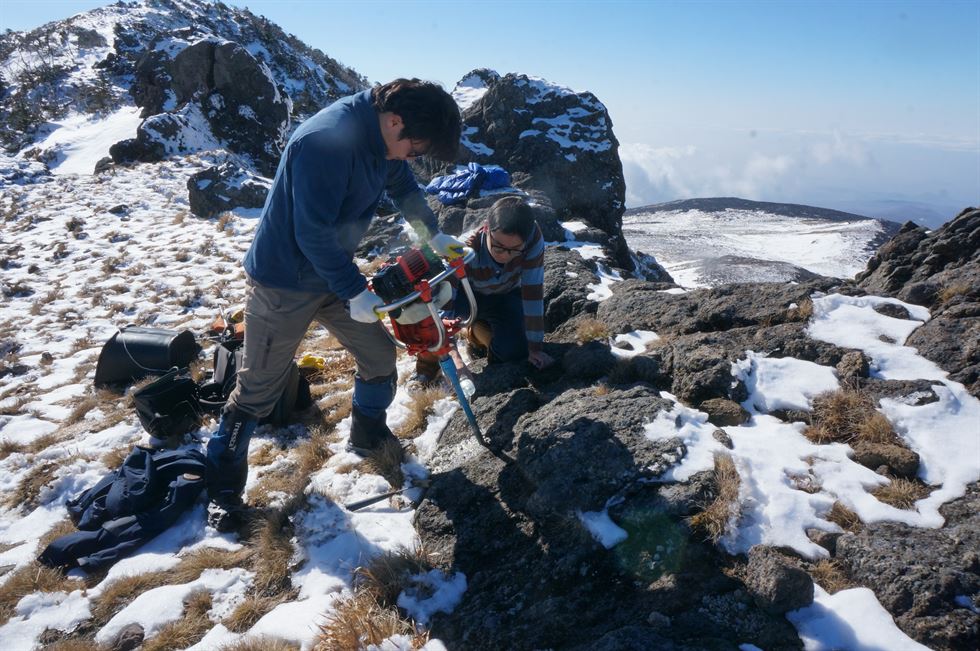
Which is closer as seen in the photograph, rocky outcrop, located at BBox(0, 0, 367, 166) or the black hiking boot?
the black hiking boot

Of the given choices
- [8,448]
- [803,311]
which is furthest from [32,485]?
[803,311]

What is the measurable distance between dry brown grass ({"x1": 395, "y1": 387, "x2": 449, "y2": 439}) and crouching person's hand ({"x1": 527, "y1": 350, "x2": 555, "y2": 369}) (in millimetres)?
Answer: 900

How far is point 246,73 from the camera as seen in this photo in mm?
20234

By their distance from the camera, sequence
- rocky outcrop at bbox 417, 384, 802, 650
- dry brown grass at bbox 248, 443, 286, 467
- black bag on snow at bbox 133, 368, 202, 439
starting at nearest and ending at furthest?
1. rocky outcrop at bbox 417, 384, 802, 650
2. dry brown grass at bbox 248, 443, 286, 467
3. black bag on snow at bbox 133, 368, 202, 439

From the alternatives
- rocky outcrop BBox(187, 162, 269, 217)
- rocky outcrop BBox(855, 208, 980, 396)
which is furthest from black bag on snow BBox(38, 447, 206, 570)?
rocky outcrop BBox(187, 162, 269, 217)

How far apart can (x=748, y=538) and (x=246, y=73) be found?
23550 millimetres

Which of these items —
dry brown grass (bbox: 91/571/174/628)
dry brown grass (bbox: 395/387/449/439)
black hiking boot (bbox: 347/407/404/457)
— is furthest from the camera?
dry brown grass (bbox: 395/387/449/439)

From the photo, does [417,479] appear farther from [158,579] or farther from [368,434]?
[158,579]

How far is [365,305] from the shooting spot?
3.02 meters

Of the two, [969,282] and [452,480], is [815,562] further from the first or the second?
[969,282]

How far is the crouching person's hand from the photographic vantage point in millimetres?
4691

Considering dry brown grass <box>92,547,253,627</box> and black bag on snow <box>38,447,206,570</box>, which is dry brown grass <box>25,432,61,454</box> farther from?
dry brown grass <box>92,547,253,627</box>

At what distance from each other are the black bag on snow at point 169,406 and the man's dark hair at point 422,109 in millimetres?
3525

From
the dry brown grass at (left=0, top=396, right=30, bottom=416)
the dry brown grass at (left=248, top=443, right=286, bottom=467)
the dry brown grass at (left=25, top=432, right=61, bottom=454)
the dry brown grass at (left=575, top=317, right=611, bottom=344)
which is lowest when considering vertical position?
the dry brown grass at (left=0, top=396, right=30, bottom=416)
